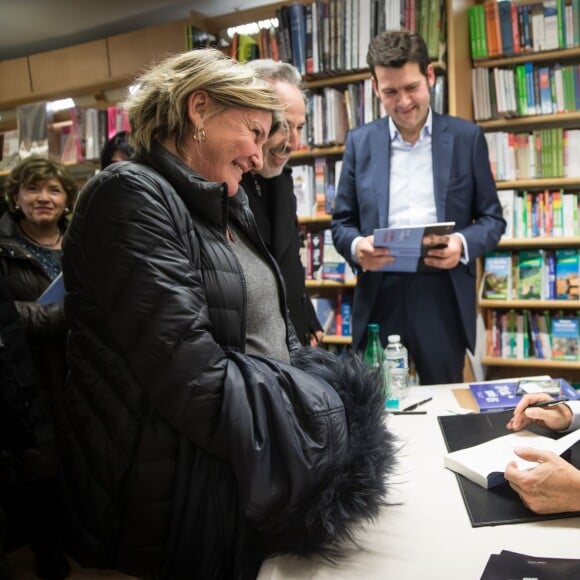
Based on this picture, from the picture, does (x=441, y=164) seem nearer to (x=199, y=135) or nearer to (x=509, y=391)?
(x=509, y=391)

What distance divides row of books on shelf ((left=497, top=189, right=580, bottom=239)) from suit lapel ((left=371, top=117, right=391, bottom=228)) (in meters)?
1.17

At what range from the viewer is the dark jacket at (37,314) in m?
1.88

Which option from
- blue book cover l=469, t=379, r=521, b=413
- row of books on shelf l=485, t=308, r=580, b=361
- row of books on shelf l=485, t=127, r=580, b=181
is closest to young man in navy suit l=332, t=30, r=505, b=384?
blue book cover l=469, t=379, r=521, b=413

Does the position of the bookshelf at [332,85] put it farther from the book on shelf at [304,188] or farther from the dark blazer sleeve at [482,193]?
the dark blazer sleeve at [482,193]

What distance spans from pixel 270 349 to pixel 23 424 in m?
0.88

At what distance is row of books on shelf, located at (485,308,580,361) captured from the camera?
2.99 meters

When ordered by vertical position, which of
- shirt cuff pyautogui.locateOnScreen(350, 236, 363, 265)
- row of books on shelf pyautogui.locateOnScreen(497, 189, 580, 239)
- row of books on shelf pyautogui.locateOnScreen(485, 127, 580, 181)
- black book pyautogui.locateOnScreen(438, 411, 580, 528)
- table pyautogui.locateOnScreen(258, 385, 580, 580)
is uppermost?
row of books on shelf pyautogui.locateOnScreen(485, 127, 580, 181)

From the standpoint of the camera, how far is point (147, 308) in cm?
81

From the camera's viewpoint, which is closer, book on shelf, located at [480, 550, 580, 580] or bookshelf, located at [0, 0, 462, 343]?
book on shelf, located at [480, 550, 580, 580]

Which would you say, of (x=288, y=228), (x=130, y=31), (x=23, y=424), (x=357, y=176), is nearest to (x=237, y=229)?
(x=288, y=228)

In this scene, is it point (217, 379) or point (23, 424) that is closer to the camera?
point (217, 379)

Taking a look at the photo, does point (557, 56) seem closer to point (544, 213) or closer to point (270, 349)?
point (544, 213)

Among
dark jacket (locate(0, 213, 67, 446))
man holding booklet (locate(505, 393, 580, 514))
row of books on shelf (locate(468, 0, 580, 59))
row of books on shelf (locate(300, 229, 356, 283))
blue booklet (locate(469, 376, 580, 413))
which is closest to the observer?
man holding booklet (locate(505, 393, 580, 514))

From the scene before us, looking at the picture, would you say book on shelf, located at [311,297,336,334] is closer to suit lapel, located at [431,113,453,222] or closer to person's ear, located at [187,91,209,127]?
suit lapel, located at [431,113,453,222]
